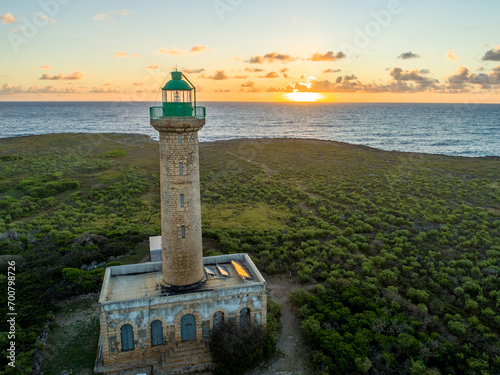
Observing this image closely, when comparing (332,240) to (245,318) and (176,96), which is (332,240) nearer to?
(245,318)

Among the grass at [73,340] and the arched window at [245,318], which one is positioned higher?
the arched window at [245,318]

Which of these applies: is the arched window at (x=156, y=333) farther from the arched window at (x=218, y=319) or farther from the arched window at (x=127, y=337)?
the arched window at (x=218, y=319)

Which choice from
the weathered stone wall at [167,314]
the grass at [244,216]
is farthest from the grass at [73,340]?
the grass at [244,216]

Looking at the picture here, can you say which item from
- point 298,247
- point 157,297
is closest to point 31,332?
point 157,297

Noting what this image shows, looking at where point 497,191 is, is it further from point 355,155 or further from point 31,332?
point 31,332

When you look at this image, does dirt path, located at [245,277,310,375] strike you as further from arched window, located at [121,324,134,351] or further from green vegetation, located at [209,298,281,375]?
arched window, located at [121,324,134,351]

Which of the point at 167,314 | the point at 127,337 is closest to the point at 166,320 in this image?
the point at 167,314
